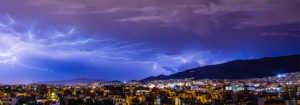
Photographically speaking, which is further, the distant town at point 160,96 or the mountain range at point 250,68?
the mountain range at point 250,68

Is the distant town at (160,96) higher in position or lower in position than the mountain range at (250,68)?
lower

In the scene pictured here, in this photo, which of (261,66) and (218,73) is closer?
(261,66)

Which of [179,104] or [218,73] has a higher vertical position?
[218,73]

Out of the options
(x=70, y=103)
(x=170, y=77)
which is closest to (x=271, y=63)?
(x=170, y=77)

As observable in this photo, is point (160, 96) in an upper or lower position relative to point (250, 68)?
lower

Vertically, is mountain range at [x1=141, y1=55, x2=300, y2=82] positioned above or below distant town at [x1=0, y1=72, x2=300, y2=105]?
above

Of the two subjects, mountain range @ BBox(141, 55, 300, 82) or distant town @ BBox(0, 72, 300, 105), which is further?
mountain range @ BBox(141, 55, 300, 82)

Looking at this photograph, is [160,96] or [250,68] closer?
[160,96]

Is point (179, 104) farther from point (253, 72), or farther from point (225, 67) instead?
point (225, 67)
